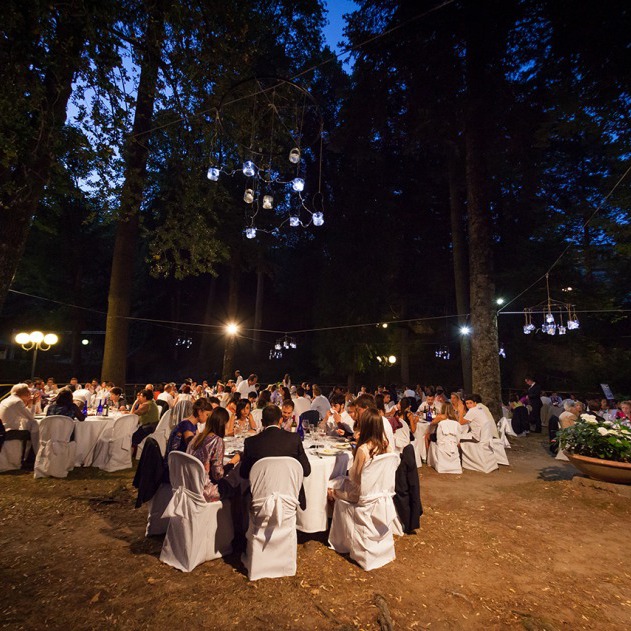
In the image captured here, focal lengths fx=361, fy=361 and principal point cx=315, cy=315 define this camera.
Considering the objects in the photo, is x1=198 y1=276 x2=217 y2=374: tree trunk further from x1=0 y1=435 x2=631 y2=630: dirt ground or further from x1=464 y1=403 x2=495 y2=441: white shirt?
x1=0 y1=435 x2=631 y2=630: dirt ground

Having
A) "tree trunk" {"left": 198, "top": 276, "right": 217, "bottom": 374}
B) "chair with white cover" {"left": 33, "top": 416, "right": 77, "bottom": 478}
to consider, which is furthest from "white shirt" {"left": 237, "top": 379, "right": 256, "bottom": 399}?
"tree trunk" {"left": 198, "top": 276, "right": 217, "bottom": 374}

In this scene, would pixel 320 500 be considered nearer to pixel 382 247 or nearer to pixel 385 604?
pixel 385 604

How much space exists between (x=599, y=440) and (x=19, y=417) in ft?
31.9

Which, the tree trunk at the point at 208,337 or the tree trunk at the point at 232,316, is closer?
the tree trunk at the point at 232,316

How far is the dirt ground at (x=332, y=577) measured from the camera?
274cm

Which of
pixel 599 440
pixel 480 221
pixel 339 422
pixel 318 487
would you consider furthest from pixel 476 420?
pixel 480 221

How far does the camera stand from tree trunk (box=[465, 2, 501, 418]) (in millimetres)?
10070

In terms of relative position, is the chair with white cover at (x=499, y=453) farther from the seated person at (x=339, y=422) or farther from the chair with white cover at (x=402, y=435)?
the seated person at (x=339, y=422)

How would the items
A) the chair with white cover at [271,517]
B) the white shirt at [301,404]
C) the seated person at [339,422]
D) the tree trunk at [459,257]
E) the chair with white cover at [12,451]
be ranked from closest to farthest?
the chair with white cover at [271,517] → the seated person at [339,422] → the chair with white cover at [12,451] → the white shirt at [301,404] → the tree trunk at [459,257]

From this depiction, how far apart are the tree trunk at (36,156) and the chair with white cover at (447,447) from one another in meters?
7.11

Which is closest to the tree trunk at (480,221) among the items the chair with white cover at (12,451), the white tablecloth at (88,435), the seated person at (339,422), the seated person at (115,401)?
the seated person at (339,422)

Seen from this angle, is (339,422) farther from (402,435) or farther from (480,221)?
(480,221)

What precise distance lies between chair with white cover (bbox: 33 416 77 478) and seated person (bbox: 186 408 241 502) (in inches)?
149

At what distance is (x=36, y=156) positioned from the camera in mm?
4305
